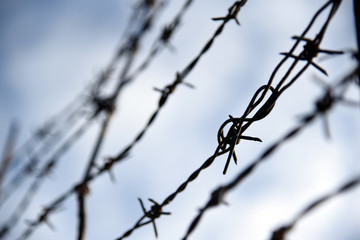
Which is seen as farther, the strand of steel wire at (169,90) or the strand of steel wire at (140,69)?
the strand of steel wire at (140,69)

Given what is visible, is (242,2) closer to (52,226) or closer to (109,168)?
(109,168)

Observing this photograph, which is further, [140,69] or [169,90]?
[140,69]

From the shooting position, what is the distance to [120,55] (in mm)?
3730

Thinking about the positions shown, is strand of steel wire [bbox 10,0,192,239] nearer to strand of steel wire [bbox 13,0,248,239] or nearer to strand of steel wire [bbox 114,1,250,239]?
strand of steel wire [bbox 13,0,248,239]

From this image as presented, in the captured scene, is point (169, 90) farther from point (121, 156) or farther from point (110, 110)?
point (110, 110)

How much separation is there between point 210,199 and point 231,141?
1.57 ft

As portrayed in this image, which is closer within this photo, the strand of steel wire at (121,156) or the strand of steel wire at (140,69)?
the strand of steel wire at (121,156)

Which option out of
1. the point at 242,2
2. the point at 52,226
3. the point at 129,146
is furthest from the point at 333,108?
the point at 52,226

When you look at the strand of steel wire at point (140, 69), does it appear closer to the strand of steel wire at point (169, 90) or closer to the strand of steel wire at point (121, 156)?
the strand of steel wire at point (121, 156)

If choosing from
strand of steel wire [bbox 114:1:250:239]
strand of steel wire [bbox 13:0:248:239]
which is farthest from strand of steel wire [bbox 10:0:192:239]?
strand of steel wire [bbox 114:1:250:239]

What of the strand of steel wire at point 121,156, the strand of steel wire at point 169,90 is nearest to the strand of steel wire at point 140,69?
the strand of steel wire at point 121,156

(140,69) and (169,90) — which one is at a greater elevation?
(140,69)

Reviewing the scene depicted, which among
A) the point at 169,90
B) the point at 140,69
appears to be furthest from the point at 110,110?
the point at 169,90

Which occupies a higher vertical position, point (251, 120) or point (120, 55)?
point (120, 55)
